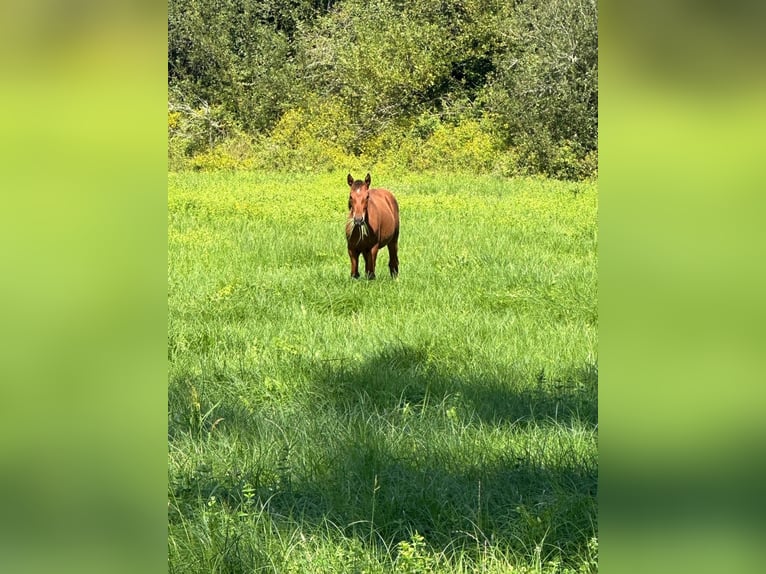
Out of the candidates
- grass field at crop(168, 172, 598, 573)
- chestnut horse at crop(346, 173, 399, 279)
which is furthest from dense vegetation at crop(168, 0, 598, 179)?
chestnut horse at crop(346, 173, 399, 279)

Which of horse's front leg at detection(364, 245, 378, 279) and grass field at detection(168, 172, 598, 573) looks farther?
horse's front leg at detection(364, 245, 378, 279)

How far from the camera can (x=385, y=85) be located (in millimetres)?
24188

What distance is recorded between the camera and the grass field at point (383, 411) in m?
2.80

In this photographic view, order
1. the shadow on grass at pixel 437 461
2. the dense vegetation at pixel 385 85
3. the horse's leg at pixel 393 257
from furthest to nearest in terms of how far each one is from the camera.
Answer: the dense vegetation at pixel 385 85 → the horse's leg at pixel 393 257 → the shadow on grass at pixel 437 461

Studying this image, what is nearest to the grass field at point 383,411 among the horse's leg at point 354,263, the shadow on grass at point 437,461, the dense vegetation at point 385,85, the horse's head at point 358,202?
the shadow on grass at point 437,461

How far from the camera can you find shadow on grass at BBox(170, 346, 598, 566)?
116 inches

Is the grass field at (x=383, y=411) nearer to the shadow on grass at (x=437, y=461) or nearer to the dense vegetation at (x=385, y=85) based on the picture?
the shadow on grass at (x=437, y=461)

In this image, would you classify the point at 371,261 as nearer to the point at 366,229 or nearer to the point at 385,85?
the point at 366,229

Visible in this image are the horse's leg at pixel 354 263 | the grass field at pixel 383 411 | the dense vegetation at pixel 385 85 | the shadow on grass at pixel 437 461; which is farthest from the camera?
the dense vegetation at pixel 385 85

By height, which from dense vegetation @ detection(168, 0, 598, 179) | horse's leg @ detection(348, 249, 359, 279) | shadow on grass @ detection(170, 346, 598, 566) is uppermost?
dense vegetation @ detection(168, 0, 598, 179)

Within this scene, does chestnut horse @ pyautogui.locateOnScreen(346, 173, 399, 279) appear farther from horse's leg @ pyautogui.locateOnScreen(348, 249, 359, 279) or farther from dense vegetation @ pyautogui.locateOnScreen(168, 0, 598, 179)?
dense vegetation @ pyautogui.locateOnScreen(168, 0, 598, 179)

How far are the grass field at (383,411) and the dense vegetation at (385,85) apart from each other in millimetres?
12924

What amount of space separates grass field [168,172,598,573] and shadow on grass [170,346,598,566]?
0.03ft
